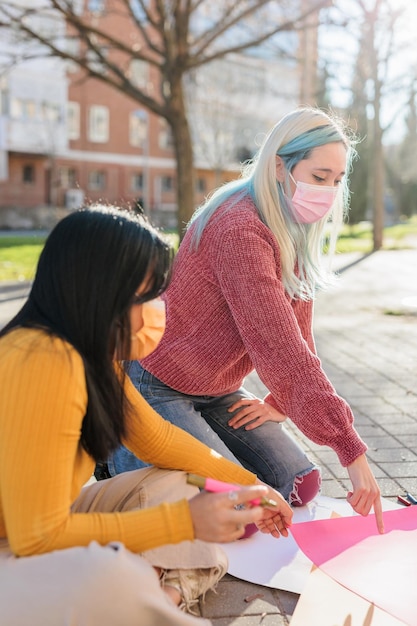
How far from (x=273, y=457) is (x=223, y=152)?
31.9m

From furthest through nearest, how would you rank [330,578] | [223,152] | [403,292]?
[223,152] < [403,292] < [330,578]

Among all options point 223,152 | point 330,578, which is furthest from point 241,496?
point 223,152

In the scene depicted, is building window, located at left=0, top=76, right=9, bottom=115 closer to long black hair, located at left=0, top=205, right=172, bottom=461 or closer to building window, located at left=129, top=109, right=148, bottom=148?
building window, located at left=129, top=109, right=148, bottom=148

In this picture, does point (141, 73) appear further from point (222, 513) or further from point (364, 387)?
point (222, 513)

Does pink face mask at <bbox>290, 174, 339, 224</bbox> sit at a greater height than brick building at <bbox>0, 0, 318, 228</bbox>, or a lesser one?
lesser

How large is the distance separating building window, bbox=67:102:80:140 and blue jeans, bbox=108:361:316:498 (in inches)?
1308

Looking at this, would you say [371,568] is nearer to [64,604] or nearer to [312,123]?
[64,604]

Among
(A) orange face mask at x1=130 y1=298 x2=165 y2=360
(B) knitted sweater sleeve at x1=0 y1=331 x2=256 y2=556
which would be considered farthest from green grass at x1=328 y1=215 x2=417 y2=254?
(B) knitted sweater sleeve at x1=0 y1=331 x2=256 y2=556

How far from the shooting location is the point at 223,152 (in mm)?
33875

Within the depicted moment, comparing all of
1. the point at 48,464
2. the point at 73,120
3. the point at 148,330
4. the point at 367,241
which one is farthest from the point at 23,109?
the point at 48,464

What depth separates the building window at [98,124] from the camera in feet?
115

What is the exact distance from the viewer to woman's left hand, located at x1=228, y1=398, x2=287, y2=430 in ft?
9.53

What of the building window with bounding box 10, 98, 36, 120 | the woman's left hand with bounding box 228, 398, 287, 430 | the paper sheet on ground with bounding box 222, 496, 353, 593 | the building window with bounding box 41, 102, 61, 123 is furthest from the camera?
the building window with bounding box 41, 102, 61, 123

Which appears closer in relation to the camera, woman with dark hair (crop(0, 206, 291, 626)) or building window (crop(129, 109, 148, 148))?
woman with dark hair (crop(0, 206, 291, 626))
